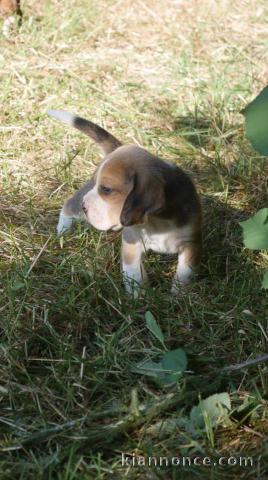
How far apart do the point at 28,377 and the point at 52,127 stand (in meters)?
2.55

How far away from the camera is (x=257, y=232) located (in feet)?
10.1

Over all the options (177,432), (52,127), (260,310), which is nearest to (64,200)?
(52,127)

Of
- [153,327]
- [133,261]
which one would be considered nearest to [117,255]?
[133,261]

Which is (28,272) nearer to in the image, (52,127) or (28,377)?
(28,377)

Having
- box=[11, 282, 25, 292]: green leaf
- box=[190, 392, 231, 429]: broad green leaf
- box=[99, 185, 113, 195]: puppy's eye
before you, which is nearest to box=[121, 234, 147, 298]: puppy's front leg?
box=[99, 185, 113, 195]: puppy's eye

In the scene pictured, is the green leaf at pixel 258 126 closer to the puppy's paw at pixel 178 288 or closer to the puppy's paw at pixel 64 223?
the puppy's paw at pixel 178 288

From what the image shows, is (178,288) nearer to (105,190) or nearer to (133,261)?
(133,261)

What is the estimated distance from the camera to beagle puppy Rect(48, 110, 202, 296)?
3.40 metres

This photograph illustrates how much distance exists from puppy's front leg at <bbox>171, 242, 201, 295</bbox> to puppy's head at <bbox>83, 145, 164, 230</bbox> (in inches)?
16.9

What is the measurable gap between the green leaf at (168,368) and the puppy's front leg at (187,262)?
28.5 inches

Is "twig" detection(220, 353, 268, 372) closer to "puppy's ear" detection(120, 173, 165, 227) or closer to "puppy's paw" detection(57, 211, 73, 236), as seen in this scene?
"puppy's ear" detection(120, 173, 165, 227)

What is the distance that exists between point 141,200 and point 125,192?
81 millimetres

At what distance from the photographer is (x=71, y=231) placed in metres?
4.21

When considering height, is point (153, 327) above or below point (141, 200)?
below
